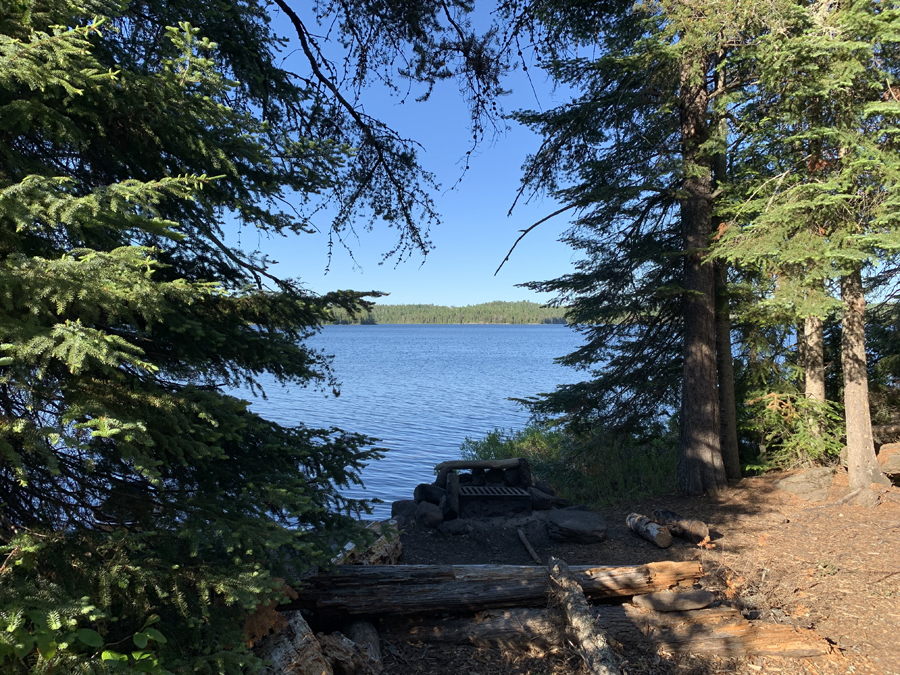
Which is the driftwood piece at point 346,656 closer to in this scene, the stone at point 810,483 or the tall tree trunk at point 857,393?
the stone at point 810,483

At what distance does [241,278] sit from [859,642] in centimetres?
614

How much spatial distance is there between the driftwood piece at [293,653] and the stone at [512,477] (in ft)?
22.2

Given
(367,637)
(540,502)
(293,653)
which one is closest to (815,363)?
(540,502)

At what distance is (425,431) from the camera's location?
18.9 metres

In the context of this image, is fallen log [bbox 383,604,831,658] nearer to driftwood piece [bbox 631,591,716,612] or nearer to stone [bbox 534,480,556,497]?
driftwood piece [bbox 631,591,716,612]

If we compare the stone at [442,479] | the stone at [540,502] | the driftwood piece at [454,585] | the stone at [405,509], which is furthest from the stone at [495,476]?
the driftwood piece at [454,585]

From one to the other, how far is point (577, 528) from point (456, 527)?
1.83m

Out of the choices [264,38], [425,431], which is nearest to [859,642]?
[264,38]

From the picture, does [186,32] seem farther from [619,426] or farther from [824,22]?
[619,426]

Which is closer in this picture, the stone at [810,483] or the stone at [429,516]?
the stone at [429,516]

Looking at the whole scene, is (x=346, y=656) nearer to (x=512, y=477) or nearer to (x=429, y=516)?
(x=429, y=516)

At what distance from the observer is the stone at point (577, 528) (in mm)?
7965

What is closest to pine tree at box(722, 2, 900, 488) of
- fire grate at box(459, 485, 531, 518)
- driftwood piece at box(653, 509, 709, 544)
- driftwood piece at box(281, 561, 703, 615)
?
driftwood piece at box(653, 509, 709, 544)

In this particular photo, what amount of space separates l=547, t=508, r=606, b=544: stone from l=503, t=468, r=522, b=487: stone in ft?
6.88
